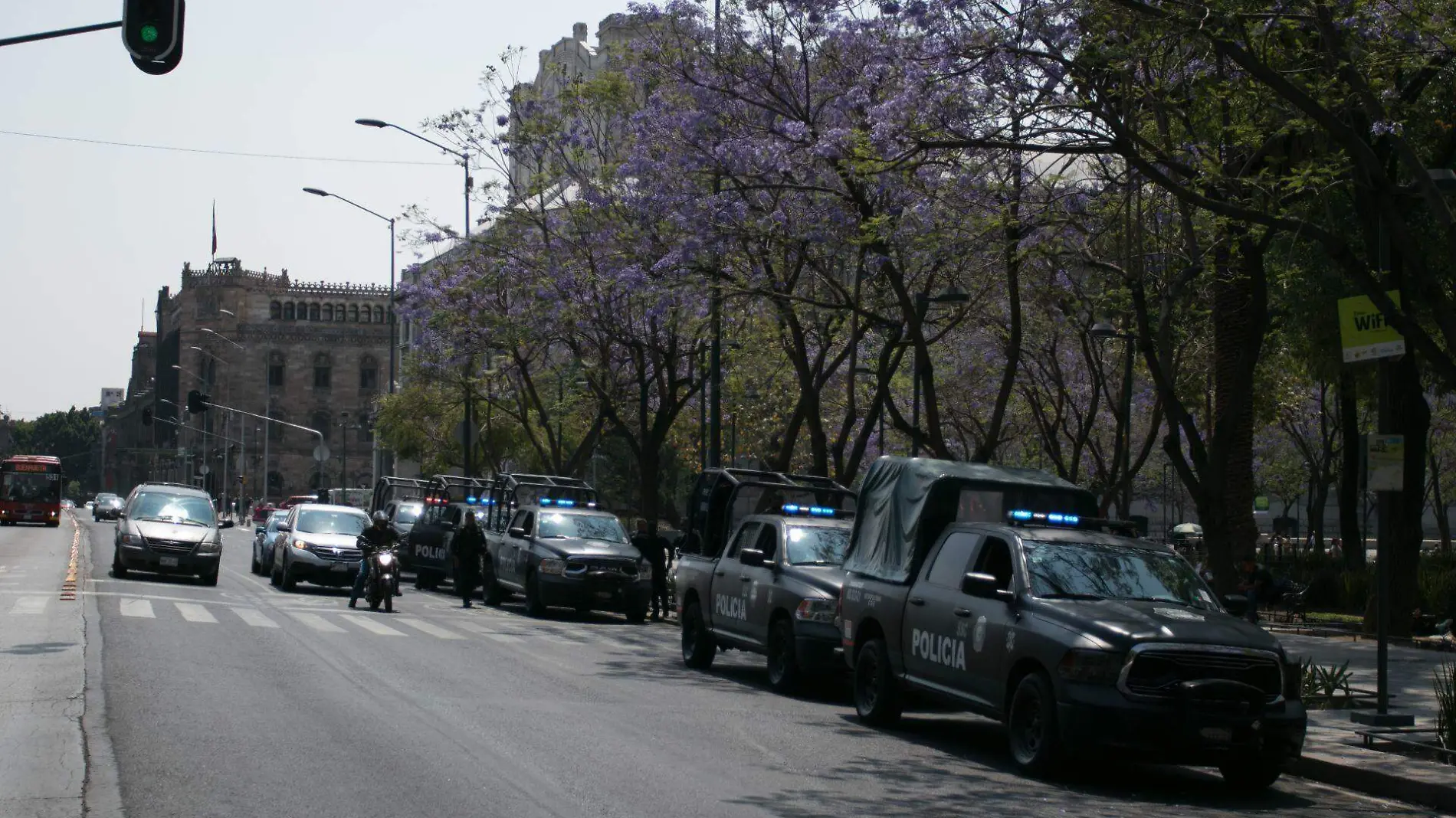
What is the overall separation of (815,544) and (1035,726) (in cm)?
662

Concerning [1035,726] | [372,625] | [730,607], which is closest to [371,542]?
[372,625]

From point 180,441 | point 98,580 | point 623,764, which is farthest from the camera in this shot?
point 180,441

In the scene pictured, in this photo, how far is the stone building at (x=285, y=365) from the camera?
4946 inches

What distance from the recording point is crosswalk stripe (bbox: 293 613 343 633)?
70.4 ft

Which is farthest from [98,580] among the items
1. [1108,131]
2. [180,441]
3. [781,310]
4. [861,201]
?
[180,441]

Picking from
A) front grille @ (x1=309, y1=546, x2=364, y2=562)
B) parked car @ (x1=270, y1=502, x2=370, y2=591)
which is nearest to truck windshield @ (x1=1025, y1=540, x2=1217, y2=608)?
parked car @ (x1=270, y1=502, x2=370, y2=591)

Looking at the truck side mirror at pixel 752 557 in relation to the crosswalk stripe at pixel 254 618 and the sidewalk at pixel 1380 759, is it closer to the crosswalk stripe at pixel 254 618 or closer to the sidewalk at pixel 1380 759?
the sidewalk at pixel 1380 759

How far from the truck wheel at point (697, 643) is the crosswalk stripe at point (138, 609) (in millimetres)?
7519

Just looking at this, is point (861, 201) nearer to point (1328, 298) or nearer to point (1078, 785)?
point (1328, 298)

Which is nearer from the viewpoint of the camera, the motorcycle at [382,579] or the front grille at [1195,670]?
the front grille at [1195,670]

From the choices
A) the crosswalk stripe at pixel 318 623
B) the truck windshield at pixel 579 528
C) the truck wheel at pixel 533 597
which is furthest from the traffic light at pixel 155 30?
the truck windshield at pixel 579 528

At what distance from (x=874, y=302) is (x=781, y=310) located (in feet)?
6.20

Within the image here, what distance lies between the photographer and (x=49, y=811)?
8500mm

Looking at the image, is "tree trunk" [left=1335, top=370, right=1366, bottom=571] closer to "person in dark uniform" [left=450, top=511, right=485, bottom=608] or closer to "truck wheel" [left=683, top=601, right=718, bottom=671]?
"truck wheel" [left=683, top=601, right=718, bottom=671]
